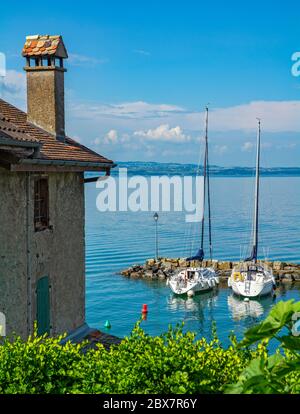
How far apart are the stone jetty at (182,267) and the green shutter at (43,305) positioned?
131 ft

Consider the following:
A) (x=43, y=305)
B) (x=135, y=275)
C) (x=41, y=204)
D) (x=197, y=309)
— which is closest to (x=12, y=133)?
(x=41, y=204)

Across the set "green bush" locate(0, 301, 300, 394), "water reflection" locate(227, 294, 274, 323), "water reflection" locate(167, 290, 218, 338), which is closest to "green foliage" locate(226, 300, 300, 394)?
"green bush" locate(0, 301, 300, 394)

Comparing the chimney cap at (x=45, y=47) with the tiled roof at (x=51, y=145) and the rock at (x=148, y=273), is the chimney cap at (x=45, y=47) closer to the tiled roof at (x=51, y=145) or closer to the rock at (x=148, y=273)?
the tiled roof at (x=51, y=145)

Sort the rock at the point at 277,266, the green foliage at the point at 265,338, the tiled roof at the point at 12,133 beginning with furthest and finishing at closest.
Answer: the rock at the point at 277,266 → the tiled roof at the point at 12,133 → the green foliage at the point at 265,338

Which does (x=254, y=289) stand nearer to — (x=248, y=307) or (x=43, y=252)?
(x=248, y=307)

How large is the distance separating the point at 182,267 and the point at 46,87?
4160 cm

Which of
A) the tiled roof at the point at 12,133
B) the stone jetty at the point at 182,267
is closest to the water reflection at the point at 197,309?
the stone jetty at the point at 182,267

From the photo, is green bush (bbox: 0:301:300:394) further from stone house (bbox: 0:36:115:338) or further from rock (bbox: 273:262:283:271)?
rock (bbox: 273:262:283:271)

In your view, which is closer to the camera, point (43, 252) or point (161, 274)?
point (43, 252)

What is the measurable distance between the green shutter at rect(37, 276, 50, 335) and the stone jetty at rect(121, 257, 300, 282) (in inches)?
1568

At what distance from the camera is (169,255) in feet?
223

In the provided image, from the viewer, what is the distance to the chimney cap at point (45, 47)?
56.6ft

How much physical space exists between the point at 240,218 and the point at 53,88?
98802 mm

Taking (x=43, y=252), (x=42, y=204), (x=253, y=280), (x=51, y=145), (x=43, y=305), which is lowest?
(x=253, y=280)
